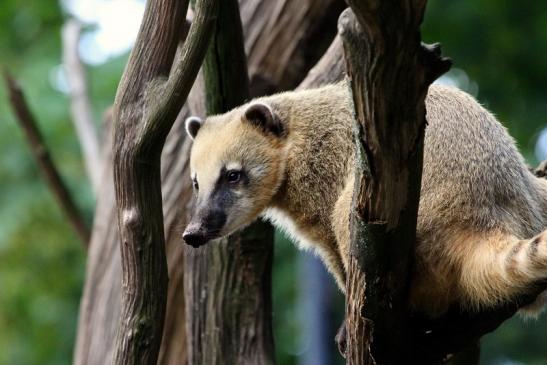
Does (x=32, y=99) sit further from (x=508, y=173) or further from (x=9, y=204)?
(x=508, y=173)

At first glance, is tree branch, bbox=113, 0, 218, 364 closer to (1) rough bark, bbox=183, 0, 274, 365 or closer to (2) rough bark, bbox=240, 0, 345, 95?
(1) rough bark, bbox=183, 0, 274, 365

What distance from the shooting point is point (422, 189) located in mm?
4613

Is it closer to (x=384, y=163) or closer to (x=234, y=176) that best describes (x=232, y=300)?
(x=234, y=176)

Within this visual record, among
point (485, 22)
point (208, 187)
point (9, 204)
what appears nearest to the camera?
point (208, 187)

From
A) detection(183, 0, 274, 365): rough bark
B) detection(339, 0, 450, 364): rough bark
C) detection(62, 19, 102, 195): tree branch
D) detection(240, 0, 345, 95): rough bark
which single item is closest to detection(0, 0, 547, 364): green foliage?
detection(62, 19, 102, 195): tree branch

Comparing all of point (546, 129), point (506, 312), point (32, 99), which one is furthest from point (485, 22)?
point (506, 312)

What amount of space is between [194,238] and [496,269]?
1.82 meters

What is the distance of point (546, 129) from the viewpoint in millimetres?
9992

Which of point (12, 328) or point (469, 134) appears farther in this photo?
point (12, 328)

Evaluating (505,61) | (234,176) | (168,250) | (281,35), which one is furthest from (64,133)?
(234,176)

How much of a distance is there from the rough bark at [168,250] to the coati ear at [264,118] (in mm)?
943

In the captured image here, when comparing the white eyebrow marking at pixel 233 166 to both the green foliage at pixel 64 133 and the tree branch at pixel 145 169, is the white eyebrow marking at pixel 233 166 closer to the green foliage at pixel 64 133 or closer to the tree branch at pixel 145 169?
the tree branch at pixel 145 169

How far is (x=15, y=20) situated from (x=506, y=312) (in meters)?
7.76

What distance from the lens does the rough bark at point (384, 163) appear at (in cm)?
305
